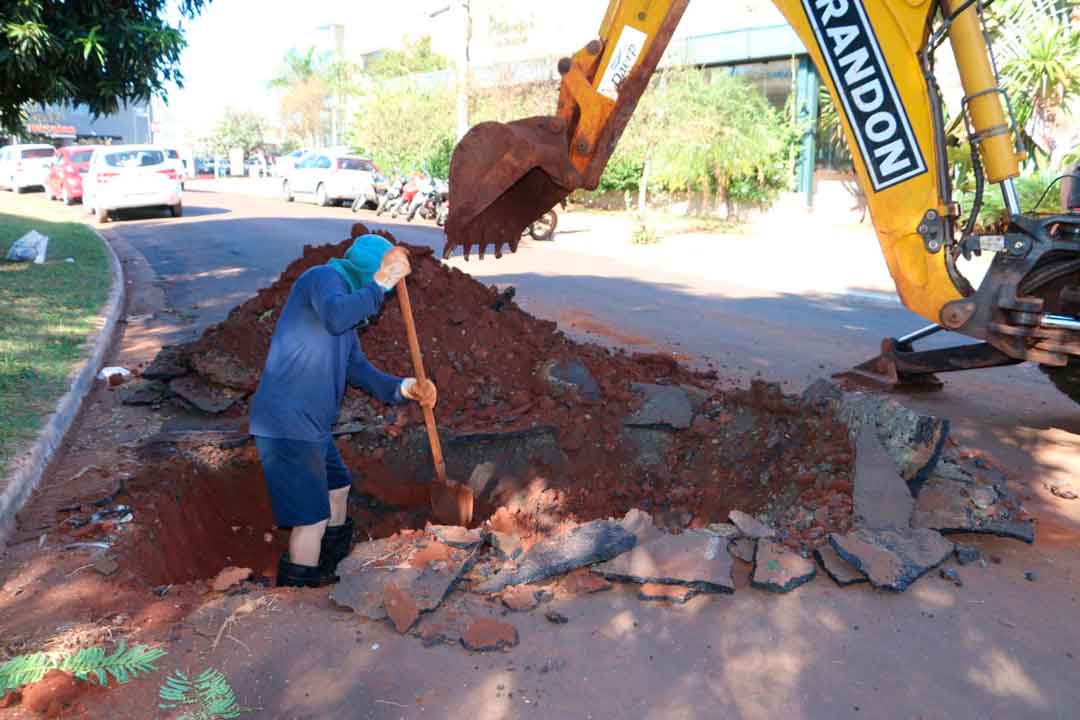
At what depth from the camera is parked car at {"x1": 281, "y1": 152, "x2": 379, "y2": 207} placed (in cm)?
→ 2547

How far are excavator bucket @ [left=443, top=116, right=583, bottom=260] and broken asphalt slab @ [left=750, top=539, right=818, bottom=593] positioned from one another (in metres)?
2.17

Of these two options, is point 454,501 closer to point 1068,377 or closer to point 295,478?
point 295,478

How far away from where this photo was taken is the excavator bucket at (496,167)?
4.48m

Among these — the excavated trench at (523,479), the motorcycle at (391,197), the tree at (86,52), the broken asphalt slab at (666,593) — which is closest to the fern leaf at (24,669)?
the excavated trench at (523,479)

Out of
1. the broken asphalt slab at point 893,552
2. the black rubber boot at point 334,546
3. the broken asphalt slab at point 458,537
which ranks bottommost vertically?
the black rubber boot at point 334,546

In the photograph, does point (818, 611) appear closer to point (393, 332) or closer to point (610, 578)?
point (610, 578)

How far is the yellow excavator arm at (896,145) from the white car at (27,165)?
32.7 metres

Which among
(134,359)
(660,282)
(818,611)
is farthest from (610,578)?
(660,282)

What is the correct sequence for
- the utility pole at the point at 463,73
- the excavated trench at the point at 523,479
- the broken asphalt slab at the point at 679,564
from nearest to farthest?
the broken asphalt slab at the point at 679,564, the excavated trench at the point at 523,479, the utility pole at the point at 463,73

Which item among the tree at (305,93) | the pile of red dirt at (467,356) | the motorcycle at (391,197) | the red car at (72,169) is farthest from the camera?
the tree at (305,93)

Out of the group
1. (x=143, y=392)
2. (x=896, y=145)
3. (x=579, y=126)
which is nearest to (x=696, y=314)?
(x=896, y=145)

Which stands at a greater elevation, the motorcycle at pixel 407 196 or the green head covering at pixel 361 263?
the green head covering at pixel 361 263

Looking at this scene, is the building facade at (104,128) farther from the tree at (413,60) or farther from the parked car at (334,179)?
the parked car at (334,179)

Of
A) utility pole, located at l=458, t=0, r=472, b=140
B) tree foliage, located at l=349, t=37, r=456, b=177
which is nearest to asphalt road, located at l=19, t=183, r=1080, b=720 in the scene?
utility pole, located at l=458, t=0, r=472, b=140
